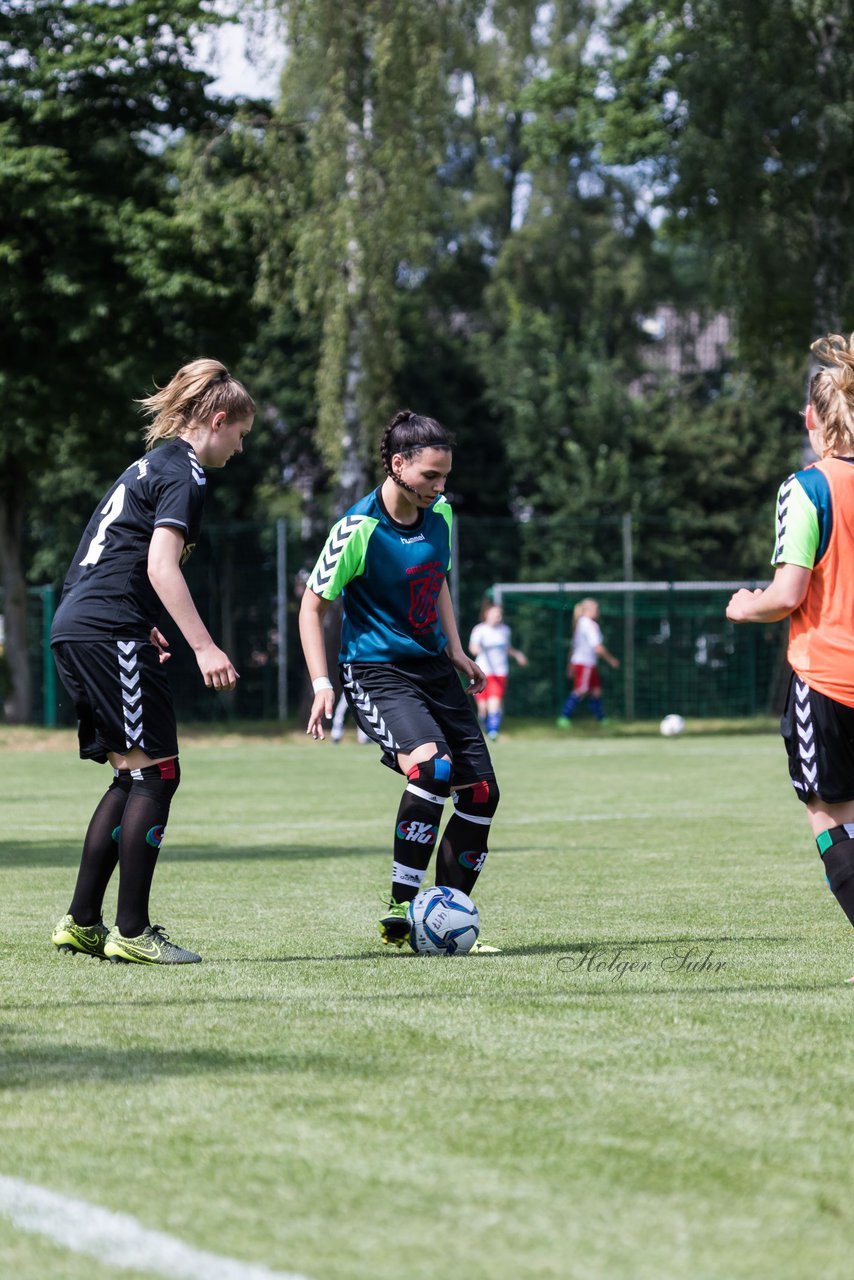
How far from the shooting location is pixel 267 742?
1114 inches

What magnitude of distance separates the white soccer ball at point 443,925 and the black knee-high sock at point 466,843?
0.28m

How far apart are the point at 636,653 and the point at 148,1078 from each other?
2912 cm

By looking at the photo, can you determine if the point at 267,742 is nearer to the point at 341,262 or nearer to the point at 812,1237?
the point at 341,262

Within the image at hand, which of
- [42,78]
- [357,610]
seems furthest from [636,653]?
[357,610]

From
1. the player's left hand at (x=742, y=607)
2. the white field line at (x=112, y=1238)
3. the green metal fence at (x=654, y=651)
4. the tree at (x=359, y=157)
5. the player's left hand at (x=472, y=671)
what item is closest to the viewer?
the white field line at (x=112, y=1238)

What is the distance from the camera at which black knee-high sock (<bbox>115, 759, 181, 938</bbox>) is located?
620 centimetres

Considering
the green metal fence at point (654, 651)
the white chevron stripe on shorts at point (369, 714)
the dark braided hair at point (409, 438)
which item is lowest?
the green metal fence at point (654, 651)

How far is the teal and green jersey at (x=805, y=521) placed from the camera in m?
5.37

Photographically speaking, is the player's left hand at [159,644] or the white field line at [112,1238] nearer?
the white field line at [112,1238]

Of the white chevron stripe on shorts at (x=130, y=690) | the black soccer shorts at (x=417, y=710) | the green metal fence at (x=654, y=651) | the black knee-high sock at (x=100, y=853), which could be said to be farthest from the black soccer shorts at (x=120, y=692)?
the green metal fence at (x=654, y=651)

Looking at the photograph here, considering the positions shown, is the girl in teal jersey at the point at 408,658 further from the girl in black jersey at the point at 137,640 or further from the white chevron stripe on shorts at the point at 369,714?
the girl in black jersey at the point at 137,640

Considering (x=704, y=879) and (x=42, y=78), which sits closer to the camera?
(x=704, y=879)

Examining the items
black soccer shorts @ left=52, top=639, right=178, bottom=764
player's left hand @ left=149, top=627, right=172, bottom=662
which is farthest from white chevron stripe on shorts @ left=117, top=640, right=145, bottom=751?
player's left hand @ left=149, top=627, right=172, bottom=662

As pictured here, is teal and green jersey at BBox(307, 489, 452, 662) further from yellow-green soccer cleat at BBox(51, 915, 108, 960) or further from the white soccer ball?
yellow-green soccer cleat at BBox(51, 915, 108, 960)
